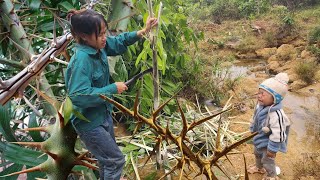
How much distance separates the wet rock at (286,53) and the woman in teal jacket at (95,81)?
17.1 feet

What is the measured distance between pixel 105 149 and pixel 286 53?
545 centimetres

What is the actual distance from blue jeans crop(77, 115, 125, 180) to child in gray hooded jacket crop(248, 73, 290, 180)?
1.15 meters

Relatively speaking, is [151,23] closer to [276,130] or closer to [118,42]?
[118,42]

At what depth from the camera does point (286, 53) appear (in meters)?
5.94

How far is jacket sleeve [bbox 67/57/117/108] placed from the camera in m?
0.91

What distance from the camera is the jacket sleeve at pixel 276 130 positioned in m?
1.96

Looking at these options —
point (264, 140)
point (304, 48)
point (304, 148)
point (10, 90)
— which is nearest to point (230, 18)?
point (304, 48)

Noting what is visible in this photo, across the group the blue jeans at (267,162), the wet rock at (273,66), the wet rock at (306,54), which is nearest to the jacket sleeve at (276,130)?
the blue jeans at (267,162)

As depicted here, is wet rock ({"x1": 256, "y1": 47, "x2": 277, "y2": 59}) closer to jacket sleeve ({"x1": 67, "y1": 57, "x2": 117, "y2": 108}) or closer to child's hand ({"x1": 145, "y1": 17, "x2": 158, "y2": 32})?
child's hand ({"x1": 145, "y1": 17, "x2": 158, "y2": 32})

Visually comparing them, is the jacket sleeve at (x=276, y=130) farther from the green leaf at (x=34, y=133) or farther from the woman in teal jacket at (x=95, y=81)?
the green leaf at (x=34, y=133)

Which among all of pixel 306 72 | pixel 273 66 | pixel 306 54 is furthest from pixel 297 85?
pixel 306 54

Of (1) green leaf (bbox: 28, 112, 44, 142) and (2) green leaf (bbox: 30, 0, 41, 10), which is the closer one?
(1) green leaf (bbox: 28, 112, 44, 142)

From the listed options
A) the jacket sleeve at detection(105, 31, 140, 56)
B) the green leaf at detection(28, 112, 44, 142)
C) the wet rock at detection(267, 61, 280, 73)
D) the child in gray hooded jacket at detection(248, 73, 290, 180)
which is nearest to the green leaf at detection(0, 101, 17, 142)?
the green leaf at detection(28, 112, 44, 142)

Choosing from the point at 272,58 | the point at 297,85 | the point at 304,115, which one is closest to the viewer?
the point at 304,115
